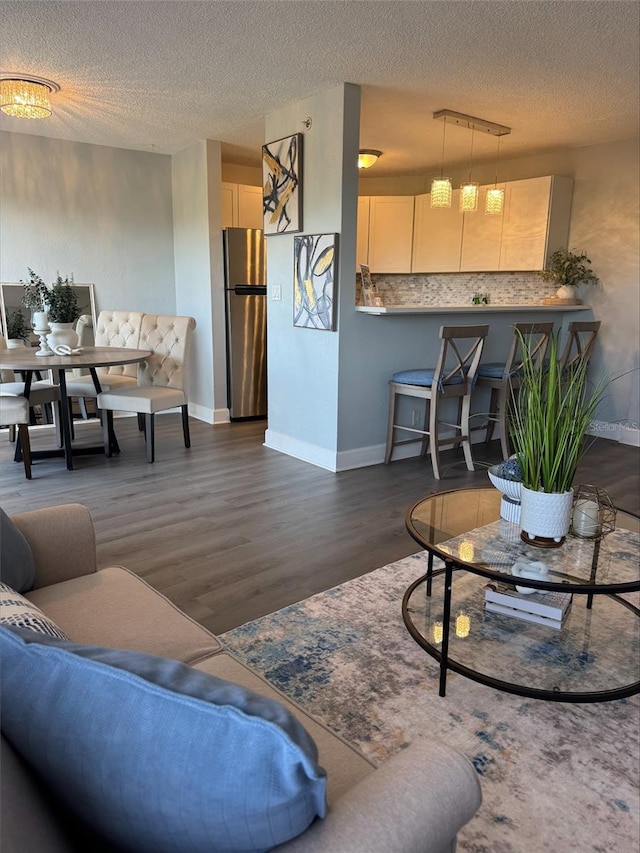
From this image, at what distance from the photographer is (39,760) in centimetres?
73

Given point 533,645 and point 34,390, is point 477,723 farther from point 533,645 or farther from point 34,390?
point 34,390

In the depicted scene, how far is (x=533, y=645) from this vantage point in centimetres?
216

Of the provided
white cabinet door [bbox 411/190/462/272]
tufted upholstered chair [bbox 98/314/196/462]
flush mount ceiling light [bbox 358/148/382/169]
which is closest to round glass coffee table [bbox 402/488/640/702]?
tufted upholstered chair [bbox 98/314/196/462]

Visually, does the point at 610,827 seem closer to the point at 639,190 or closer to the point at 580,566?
the point at 580,566

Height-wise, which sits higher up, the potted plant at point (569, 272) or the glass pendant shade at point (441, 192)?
the glass pendant shade at point (441, 192)

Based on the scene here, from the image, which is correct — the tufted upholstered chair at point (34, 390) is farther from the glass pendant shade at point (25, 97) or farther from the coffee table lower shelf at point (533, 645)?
the coffee table lower shelf at point (533, 645)

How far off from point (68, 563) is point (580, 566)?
61.7 inches

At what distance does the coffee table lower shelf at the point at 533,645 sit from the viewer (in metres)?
1.89

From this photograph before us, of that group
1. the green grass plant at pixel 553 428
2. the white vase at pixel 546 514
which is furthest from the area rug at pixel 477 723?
the green grass plant at pixel 553 428

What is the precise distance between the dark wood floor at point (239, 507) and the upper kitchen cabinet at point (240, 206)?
7.76 feet

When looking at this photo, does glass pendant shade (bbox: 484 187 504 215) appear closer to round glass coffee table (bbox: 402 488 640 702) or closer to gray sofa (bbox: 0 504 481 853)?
round glass coffee table (bbox: 402 488 640 702)

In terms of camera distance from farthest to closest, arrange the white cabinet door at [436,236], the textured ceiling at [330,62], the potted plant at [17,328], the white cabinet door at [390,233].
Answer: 1. the white cabinet door at [390,233]
2. the white cabinet door at [436,236]
3. the potted plant at [17,328]
4. the textured ceiling at [330,62]

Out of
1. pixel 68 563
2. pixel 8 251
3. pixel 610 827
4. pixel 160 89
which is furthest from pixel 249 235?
pixel 610 827

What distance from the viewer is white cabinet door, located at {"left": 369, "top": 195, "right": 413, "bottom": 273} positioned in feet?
21.1
